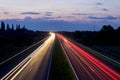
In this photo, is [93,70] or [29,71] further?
[93,70]

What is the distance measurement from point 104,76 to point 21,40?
9714 cm

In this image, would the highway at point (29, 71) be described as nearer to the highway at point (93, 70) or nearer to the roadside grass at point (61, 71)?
the roadside grass at point (61, 71)

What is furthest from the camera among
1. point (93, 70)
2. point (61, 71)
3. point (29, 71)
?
point (61, 71)

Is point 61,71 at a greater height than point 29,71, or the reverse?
point 29,71

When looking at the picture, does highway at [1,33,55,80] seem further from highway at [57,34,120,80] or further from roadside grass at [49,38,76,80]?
highway at [57,34,120,80]

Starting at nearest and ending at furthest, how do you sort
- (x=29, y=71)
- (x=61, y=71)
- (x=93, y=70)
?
(x=29, y=71) < (x=93, y=70) < (x=61, y=71)

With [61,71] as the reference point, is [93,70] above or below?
above

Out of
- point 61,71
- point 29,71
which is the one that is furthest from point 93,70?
point 29,71

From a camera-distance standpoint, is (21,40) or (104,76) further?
(21,40)

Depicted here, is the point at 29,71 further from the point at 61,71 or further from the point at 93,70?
the point at 93,70

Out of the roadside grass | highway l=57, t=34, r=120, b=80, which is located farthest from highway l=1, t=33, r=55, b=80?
highway l=57, t=34, r=120, b=80

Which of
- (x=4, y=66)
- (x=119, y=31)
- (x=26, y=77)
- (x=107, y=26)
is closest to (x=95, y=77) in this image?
(x=26, y=77)

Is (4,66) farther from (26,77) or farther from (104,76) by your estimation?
(104,76)

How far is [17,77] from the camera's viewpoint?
3853 centimetres
